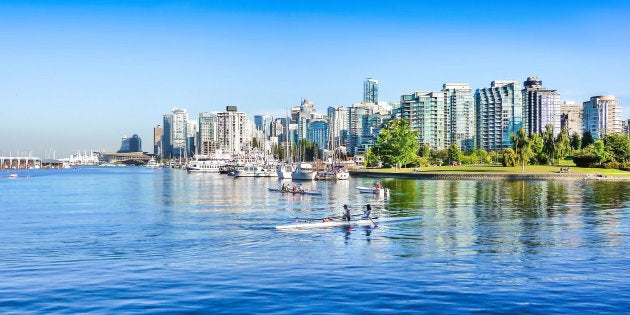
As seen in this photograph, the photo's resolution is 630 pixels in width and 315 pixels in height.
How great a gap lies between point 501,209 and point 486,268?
34249 millimetres

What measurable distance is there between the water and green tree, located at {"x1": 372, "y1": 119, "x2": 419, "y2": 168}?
405ft

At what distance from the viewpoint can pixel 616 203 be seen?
71688 mm

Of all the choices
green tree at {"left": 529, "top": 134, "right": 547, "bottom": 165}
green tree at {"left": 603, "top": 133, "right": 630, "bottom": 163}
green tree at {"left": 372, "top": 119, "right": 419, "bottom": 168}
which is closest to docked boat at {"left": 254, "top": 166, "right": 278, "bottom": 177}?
green tree at {"left": 372, "top": 119, "right": 419, "bottom": 168}

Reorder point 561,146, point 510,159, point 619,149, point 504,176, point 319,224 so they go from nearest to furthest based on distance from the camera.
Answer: point 319,224 → point 504,176 → point 510,159 → point 619,149 → point 561,146

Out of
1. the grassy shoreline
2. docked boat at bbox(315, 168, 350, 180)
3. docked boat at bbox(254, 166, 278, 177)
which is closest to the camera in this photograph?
the grassy shoreline

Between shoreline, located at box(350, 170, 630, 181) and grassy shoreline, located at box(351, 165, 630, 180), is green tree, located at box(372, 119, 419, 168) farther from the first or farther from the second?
shoreline, located at box(350, 170, 630, 181)

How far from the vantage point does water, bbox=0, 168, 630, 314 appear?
24859 mm

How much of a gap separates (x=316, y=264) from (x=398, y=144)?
6018 inches

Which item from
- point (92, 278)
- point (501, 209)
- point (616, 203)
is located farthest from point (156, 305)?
point (616, 203)

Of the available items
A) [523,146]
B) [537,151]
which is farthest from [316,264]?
[537,151]

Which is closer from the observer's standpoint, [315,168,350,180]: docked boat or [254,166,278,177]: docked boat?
[315,168,350,180]: docked boat

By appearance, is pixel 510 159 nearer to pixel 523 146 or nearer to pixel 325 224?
pixel 523 146

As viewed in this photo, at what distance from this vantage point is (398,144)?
18338 cm

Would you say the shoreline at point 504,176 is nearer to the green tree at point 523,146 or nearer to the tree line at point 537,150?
the green tree at point 523,146
